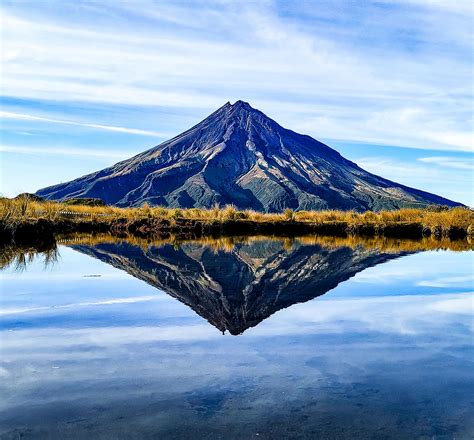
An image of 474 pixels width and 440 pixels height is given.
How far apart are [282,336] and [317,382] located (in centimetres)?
198

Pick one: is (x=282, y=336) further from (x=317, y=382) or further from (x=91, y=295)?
(x=91, y=295)

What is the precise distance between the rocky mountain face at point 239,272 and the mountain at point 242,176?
119 meters

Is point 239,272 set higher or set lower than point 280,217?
lower

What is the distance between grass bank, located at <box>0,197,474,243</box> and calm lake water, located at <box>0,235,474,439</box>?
49.0 feet

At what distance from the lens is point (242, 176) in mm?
169125

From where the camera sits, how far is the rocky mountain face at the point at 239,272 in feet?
31.6

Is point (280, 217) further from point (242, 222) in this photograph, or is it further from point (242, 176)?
point (242, 176)

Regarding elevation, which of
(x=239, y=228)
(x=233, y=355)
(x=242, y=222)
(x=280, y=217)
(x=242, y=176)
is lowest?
(x=233, y=355)

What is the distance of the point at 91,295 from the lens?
35.4 ft

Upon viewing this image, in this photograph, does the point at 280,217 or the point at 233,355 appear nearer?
the point at 233,355

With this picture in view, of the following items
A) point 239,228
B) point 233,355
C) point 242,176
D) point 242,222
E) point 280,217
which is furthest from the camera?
point 242,176

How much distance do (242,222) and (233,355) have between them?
25.3 meters

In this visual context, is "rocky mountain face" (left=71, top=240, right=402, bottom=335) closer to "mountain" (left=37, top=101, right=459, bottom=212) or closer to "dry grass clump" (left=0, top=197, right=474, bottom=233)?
"dry grass clump" (left=0, top=197, right=474, bottom=233)

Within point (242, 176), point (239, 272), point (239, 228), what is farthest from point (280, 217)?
point (242, 176)
